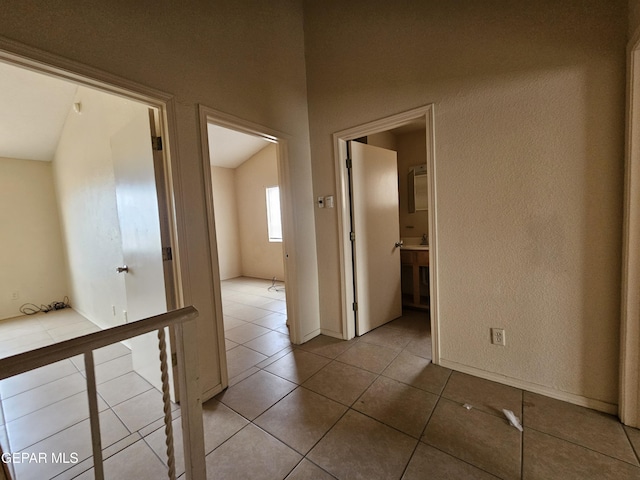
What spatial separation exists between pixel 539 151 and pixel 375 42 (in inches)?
62.5

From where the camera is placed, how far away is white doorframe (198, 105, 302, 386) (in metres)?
1.89

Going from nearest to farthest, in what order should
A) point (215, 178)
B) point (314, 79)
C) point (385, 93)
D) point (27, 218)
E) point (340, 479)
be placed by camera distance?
point (340, 479), point (385, 93), point (314, 79), point (27, 218), point (215, 178)

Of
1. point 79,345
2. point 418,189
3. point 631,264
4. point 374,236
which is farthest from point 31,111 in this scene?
point 631,264

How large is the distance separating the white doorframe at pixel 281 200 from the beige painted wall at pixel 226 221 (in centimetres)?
390

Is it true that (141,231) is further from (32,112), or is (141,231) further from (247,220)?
(247,220)

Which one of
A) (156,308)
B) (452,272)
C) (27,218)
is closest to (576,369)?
(452,272)

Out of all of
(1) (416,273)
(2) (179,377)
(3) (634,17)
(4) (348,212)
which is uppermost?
(3) (634,17)

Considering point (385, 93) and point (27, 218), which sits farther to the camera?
point (27, 218)

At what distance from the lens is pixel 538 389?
1.77 meters

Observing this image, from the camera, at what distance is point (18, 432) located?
5.52ft

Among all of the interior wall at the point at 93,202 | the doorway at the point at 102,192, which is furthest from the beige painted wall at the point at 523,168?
the interior wall at the point at 93,202

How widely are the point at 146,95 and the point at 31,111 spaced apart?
289 cm

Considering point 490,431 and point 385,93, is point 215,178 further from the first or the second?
point 490,431
